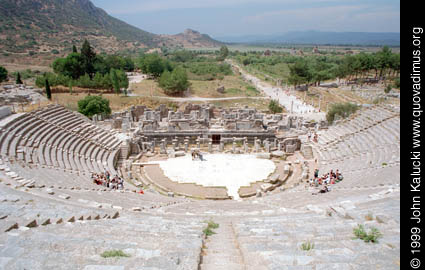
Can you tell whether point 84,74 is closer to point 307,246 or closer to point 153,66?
point 153,66

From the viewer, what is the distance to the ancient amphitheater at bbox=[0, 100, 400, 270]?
6.29m

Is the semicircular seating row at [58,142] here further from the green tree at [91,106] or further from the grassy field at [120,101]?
the grassy field at [120,101]

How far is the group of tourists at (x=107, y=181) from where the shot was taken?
1909 centimetres

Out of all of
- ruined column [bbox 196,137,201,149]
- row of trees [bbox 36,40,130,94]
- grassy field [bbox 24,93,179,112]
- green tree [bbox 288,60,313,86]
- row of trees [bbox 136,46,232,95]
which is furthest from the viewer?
green tree [bbox 288,60,313,86]

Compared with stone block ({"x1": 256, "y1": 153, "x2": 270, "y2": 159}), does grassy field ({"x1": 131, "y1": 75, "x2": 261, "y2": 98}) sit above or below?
above

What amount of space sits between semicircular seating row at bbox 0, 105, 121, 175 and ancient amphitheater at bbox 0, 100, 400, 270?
0.37ft

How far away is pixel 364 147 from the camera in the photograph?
2377 centimetres

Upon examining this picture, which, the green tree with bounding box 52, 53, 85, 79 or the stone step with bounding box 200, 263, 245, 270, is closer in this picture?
the stone step with bounding box 200, 263, 245, 270

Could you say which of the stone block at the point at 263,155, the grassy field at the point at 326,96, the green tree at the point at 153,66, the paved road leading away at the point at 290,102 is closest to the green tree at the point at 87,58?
the green tree at the point at 153,66

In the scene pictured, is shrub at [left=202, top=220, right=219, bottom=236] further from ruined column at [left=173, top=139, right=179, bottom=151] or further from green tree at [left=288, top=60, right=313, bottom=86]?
green tree at [left=288, top=60, right=313, bottom=86]

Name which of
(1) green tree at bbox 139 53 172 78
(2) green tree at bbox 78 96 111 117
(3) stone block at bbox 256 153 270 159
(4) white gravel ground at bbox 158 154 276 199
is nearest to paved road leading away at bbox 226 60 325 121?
(3) stone block at bbox 256 153 270 159

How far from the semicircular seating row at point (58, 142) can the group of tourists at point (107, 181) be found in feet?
4.46

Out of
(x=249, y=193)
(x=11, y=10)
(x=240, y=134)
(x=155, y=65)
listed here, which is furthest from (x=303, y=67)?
(x=11, y=10)
